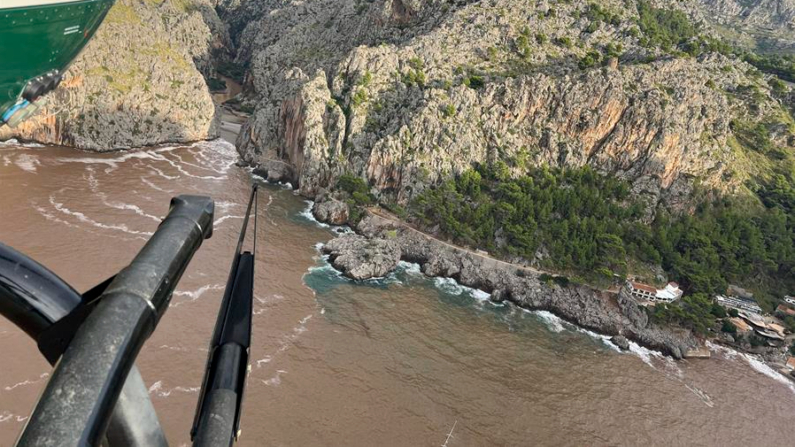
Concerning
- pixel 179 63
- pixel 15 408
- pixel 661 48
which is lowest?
pixel 15 408

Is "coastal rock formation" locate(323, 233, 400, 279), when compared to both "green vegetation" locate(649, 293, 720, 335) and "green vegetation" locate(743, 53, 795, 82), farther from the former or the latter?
"green vegetation" locate(743, 53, 795, 82)

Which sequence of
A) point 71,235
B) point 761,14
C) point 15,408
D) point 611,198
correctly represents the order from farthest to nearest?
point 761,14 < point 611,198 < point 71,235 < point 15,408

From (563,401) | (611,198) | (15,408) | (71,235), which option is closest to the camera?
(15,408)

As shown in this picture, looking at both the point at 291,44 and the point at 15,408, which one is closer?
the point at 15,408

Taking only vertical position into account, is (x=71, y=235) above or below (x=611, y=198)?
below

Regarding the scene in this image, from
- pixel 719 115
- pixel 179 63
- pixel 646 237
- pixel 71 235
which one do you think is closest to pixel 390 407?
pixel 71 235

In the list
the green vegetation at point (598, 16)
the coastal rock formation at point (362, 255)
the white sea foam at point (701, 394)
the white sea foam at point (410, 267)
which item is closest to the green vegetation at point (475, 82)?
the green vegetation at point (598, 16)

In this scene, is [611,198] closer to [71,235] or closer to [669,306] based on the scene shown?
[669,306]
